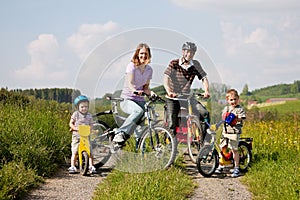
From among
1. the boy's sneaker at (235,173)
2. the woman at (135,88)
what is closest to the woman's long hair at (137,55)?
the woman at (135,88)

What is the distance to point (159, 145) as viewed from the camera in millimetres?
6934

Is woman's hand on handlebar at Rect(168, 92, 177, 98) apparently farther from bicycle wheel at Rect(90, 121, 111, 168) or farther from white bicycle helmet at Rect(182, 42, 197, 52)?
bicycle wheel at Rect(90, 121, 111, 168)

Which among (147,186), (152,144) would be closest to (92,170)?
(152,144)

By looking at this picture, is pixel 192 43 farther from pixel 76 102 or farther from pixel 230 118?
pixel 76 102

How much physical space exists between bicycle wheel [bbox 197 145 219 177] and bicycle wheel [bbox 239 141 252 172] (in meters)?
0.62

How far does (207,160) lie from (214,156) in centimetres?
15

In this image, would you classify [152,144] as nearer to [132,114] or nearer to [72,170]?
[132,114]

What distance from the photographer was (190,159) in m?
7.94

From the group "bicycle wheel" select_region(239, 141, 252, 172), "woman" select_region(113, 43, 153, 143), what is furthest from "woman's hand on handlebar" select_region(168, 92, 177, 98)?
"bicycle wheel" select_region(239, 141, 252, 172)

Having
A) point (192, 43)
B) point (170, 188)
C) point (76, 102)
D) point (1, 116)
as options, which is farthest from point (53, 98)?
point (170, 188)

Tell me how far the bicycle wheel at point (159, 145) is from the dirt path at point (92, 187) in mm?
521

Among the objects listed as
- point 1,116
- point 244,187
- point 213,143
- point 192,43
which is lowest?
point 244,187

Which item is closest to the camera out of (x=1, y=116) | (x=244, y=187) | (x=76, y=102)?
(x=244, y=187)

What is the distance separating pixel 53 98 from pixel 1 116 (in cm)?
319
